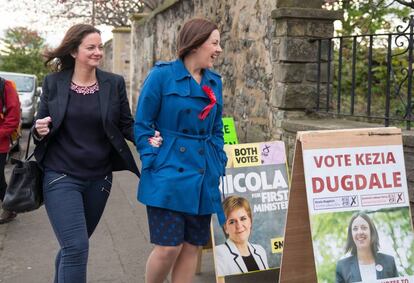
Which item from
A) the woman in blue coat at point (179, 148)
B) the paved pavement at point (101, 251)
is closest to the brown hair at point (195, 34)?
the woman in blue coat at point (179, 148)

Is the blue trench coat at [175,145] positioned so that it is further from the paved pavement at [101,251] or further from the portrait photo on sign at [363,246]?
the paved pavement at [101,251]

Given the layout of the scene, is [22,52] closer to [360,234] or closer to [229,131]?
[229,131]

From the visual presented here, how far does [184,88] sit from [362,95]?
31.1 feet

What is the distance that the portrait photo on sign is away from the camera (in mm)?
3713

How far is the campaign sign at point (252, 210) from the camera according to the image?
4613 millimetres

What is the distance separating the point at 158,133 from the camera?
3.62 m

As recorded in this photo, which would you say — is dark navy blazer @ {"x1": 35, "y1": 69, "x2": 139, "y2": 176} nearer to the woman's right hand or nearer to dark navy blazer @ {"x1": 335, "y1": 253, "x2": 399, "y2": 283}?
the woman's right hand

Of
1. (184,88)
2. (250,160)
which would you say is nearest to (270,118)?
(250,160)

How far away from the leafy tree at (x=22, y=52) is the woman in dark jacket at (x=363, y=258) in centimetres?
3768

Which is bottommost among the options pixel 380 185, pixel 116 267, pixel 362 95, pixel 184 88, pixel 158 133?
pixel 116 267

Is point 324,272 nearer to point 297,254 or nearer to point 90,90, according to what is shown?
point 297,254

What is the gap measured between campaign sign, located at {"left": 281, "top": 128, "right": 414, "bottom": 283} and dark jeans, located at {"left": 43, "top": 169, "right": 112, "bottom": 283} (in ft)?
4.34

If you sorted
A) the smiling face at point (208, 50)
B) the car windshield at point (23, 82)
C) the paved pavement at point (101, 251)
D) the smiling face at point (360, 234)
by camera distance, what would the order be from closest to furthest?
the smiling face at point (208, 50) < the smiling face at point (360, 234) < the paved pavement at point (101, 251) < the car windshield at point (23, 82)

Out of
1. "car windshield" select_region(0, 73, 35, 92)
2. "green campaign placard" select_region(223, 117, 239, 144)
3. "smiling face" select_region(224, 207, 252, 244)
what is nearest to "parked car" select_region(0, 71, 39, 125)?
"car windshield" select_region(0, 73, 35, 92)
